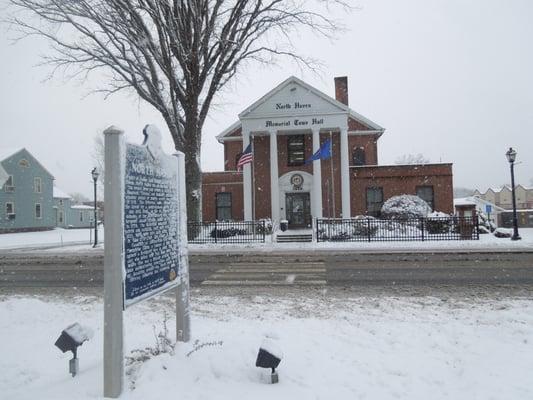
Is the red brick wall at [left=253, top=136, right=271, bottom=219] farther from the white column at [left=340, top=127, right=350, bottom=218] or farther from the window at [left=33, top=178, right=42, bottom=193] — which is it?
the window at [left=33, top=178, right=42, bottom=193]

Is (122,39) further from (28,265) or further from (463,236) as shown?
(463,236)

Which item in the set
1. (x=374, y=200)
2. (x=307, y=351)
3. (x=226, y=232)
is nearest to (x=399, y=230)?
(x=374, y=200)

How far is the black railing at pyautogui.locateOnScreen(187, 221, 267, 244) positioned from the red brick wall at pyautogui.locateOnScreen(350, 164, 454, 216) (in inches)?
364

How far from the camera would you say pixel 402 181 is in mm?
30047

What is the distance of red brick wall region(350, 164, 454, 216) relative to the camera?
2975 centimetres

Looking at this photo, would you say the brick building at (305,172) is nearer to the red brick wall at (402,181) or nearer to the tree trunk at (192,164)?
the red brick wall at (402,181)

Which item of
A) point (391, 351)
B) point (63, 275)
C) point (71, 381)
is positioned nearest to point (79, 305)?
point (71, 381)

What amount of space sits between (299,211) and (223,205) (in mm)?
6189

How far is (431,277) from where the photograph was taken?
1030cm

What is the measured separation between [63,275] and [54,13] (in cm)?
1537

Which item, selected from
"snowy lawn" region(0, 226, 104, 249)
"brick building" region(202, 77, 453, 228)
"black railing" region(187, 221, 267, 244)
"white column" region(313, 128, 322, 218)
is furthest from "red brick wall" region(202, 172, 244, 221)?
"snowy lawn" region(0, 226, 104, 249)

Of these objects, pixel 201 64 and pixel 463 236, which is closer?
pixel 463 236

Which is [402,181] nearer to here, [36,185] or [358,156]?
[358,156]

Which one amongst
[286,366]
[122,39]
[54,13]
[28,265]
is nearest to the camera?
[286,366]
